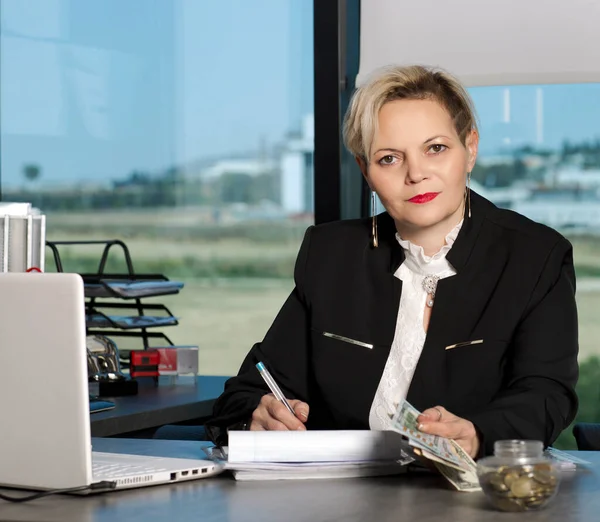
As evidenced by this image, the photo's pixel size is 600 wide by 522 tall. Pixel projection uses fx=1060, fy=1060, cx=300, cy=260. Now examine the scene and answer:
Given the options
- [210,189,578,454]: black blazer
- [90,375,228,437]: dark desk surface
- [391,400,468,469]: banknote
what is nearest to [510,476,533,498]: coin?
[391,400,468,469]: banknote

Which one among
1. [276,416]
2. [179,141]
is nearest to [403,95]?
[276,416]

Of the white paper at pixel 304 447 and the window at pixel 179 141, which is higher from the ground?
the window at pixel 179 141

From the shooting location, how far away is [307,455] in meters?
1.77

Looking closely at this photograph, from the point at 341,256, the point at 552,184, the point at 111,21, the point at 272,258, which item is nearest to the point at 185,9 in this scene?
the point at 111,21

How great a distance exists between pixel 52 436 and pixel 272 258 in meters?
3.24

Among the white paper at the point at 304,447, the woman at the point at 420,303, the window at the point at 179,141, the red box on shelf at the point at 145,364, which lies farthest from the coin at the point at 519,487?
the window at the point at 179,141

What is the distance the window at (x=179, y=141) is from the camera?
15.3ft

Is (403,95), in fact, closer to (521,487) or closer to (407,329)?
(407,329)

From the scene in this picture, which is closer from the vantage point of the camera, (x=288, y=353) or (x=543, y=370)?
(x=543, y=370)

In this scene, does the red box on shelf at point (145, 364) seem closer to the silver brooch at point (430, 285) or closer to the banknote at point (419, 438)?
the silver brooch at point (430, 285)

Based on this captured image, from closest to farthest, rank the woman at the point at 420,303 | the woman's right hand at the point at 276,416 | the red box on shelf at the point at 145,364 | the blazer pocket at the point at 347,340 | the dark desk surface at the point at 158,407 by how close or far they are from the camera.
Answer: the woman's right hand at the point at 276,416 < the woman at the point at 420,303 < the blazer pocket at the point at 347,340 < the dark desk surface at the point at 158,407 < the red box on shelf at the point at 145,364

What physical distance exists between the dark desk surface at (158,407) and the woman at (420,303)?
0.49 m

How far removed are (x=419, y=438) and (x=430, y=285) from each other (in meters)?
0.70

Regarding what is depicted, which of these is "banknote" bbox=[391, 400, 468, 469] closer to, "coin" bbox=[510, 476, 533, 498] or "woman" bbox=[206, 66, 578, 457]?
"coin" bbox=[510, 476, 533, 498]
